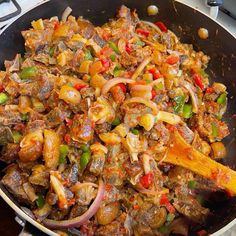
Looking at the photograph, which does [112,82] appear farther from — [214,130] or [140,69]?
[214,130]

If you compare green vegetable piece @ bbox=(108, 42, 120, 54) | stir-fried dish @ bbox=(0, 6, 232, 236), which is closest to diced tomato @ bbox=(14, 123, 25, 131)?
stir-fried dish @ bbox=(0, 6, 232, 236)

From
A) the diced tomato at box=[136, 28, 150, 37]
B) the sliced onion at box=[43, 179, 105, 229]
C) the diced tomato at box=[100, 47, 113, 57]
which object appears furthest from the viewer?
the diced tomato at box=[136, 28, 150, 37]

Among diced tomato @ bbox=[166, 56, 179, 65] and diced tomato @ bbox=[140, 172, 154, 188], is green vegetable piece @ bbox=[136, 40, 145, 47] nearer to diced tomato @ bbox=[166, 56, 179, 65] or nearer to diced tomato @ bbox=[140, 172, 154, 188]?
diced tomato @ bbox=[166, 56, 179, 65]

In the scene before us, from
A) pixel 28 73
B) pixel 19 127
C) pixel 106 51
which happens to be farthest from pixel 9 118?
pixel 106 51

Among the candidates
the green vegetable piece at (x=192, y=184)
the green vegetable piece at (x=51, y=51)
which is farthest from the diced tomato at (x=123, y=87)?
the green vegetable piece at (x=192, y=184)

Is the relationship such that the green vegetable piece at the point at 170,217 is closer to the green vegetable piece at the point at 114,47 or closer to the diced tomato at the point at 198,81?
the diced tomato at the point at 198,81

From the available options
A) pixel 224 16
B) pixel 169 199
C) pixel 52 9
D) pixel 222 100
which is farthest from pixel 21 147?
pixel 224 16

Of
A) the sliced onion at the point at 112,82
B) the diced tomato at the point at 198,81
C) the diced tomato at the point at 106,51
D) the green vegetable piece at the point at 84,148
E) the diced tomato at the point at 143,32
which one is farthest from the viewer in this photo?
the diced tomato at the point at 143,32
